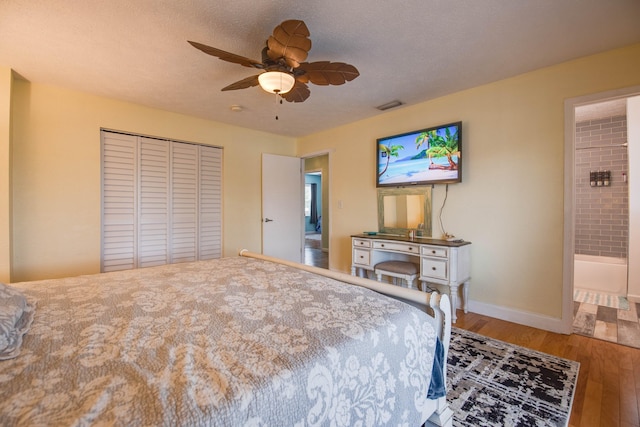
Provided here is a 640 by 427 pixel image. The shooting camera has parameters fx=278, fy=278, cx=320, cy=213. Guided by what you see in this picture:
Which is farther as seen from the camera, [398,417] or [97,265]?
[97,265]

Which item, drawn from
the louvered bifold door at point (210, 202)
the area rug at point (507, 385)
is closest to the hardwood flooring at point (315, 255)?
the louvered bifold door at point (210, 202)

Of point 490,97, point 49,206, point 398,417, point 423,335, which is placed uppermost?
point 490,97

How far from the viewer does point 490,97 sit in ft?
9.09

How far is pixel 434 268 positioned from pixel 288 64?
7.38ft

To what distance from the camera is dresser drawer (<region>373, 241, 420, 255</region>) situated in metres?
2.97

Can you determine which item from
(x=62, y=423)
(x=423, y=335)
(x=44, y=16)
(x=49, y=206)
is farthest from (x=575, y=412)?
(x=49, y=206)

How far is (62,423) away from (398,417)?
965 millimetres

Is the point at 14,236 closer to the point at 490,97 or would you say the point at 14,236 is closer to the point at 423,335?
the point at 423,335

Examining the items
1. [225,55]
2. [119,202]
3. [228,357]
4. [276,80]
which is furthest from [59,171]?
[228,357]

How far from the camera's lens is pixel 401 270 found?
2986 mm

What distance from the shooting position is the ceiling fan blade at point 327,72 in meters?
1.82

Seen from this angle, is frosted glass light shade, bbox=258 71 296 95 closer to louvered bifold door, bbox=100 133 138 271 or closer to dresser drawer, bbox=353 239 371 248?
dresser drawer, bbox=353 239 371 248

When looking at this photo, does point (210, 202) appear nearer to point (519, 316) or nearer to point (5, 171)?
point (5, 171)

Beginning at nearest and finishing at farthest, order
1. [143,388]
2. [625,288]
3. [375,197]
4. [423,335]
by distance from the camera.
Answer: [143,388] < [423,335] < [625,288] < [375,197]
